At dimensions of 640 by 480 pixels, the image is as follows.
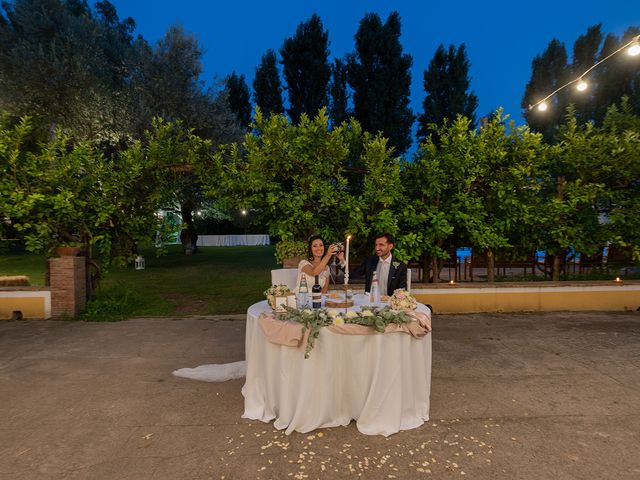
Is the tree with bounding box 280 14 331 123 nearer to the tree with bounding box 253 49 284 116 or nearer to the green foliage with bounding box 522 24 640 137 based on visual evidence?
the tree with bounding box 253 49 284 116

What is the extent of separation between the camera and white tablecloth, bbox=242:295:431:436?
3373 mm

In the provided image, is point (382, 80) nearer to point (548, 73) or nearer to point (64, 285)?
point (548, 73)

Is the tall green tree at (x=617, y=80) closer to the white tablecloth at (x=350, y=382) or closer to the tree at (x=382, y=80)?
the tree at (x=382, y=80)

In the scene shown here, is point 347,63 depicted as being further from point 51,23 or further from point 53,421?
point 53,421

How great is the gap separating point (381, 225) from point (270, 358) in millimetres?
4209

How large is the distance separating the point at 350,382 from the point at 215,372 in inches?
78.3

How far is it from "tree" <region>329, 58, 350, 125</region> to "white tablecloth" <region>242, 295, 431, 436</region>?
24.3 metres

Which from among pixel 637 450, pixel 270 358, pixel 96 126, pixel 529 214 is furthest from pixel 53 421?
pixel 96 126

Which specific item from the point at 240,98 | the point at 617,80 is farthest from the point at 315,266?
the point at 617,80

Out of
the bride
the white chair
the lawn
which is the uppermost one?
the bride

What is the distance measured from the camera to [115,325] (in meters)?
7.22

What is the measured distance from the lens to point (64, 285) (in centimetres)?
767

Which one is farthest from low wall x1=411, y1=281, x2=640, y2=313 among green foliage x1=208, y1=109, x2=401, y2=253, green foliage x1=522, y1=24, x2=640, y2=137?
green foliage x1=522, y1=24, x2=640, y2=137

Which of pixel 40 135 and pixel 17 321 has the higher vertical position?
pixel 40 135
